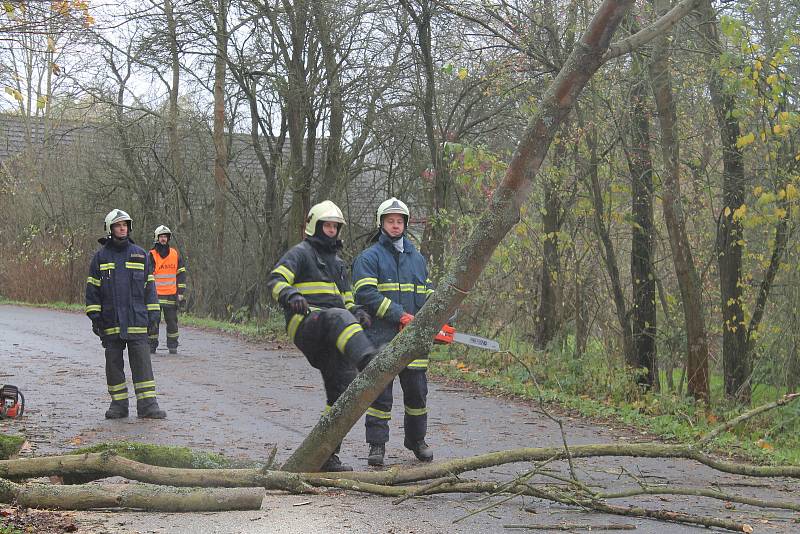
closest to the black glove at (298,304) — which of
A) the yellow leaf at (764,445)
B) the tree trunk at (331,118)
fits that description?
the yellow leaf at (764,445)

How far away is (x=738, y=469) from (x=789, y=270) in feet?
17.2

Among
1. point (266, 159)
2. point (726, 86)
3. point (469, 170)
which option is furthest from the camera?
point (266, 159)

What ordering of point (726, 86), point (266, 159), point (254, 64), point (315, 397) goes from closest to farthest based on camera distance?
point (726, 86) → point (315, 397) → point (254, 64) → point (266, 159)

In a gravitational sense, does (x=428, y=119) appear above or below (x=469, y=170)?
above

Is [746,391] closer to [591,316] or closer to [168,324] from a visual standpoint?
[591,316]

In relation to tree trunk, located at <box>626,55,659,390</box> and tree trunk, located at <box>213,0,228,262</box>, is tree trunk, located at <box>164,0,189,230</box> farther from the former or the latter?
tree trunk, located at <box>626,55,659,390</box>

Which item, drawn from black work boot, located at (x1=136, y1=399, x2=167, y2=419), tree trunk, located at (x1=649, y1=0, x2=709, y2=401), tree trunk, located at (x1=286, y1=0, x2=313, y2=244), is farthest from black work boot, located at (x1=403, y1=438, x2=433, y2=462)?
tree trunk, located at (x1=286, y1=0, x2=313, y2=244)

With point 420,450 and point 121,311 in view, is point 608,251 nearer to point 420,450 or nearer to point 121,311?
point 420,450

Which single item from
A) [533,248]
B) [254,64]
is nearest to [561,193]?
[533,248]

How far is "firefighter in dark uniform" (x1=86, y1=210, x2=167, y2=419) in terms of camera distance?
→ 32.7ft

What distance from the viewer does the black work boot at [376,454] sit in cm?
777

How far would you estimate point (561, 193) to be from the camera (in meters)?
15.1

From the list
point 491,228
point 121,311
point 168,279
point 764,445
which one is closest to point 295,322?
point 491,228

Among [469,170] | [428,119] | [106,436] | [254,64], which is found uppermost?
[254,64]
